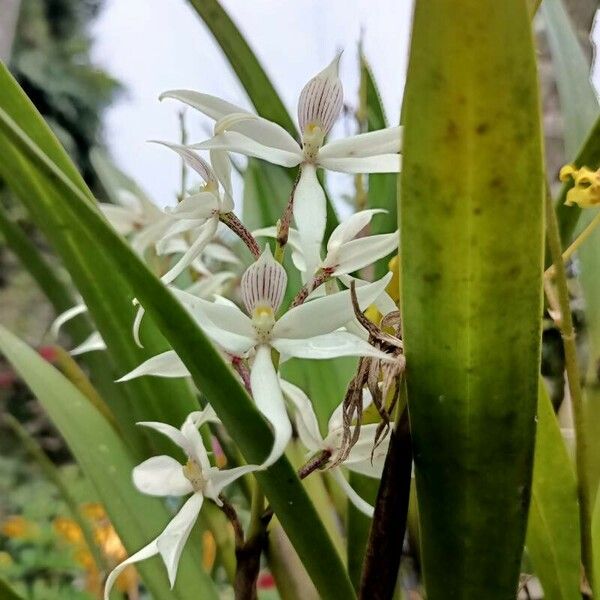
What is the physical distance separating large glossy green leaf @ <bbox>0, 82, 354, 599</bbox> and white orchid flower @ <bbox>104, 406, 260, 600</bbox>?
0.02m

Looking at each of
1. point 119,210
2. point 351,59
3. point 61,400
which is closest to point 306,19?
point 351,59

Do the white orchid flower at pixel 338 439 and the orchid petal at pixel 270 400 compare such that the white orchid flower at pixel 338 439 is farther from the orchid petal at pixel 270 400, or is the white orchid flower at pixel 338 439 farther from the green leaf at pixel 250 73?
the green leaf at pixel 250 73

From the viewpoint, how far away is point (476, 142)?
178 millimetres

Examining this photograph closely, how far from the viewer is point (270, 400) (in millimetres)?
204

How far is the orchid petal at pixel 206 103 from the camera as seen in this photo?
0.24 meters

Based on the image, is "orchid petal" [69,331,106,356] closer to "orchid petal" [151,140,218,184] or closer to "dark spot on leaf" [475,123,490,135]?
"orchid petal" [151,140,218,184]

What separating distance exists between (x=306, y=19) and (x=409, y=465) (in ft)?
4.41

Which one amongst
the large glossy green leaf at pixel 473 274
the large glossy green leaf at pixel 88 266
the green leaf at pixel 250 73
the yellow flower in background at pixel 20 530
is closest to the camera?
the large glossy green leaf at pixel 473 274

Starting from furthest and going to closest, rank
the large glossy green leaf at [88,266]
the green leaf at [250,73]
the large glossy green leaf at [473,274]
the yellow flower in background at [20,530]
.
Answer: the yellow flower in background at [20,530] → the green leaf at [250,73] → the large glossy green leaf at [88,266] → the large glossy green leaf at [473,274]

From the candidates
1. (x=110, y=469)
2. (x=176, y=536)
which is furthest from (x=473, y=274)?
(x=110, y=469)

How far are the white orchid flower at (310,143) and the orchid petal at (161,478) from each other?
3.9 inches

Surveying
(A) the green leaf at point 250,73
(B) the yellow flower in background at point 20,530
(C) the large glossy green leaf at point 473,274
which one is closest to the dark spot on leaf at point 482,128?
(C) the large glossy green leaf at point 473,274

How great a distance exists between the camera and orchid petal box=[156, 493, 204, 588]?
0.23 metres

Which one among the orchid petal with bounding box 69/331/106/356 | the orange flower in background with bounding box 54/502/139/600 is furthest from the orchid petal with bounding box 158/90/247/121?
the orange flower in background with bounding box 54/502/139/600
